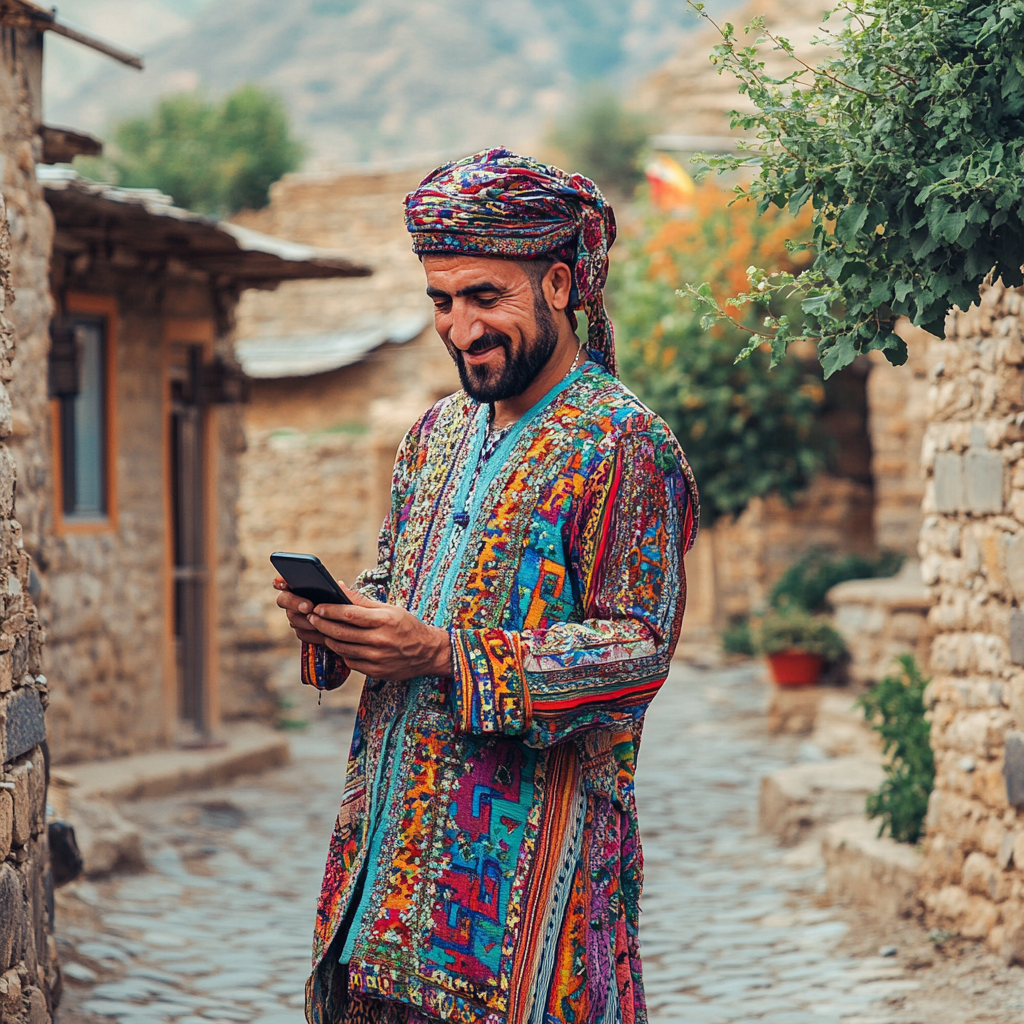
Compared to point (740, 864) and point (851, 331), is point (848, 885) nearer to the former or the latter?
point (740, 864)

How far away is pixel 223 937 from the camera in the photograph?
16.5ft

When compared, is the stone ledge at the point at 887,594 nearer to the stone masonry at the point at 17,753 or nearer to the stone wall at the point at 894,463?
the stone wall at the point at 894,463

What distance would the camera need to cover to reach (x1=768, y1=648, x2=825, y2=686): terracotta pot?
9.46 meters

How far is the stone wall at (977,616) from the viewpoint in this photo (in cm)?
416

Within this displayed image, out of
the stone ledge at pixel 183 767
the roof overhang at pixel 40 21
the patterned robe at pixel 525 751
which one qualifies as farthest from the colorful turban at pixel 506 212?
the stone ledge at pixel 183 767

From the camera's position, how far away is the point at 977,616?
4.46 meters

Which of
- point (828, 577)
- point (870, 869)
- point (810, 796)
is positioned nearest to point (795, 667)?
point (828, 577)

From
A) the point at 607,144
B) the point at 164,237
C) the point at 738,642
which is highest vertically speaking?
the point at 607,144

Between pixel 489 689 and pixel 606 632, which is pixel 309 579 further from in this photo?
pixel 606 632

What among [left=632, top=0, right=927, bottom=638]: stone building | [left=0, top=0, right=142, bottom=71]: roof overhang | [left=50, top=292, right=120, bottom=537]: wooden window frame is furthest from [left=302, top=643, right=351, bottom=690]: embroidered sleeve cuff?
[left=632, top=0, right=927, bottom=638]: stone building

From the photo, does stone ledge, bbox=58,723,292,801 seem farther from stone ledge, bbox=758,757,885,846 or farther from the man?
the man

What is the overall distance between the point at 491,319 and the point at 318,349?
19.1m

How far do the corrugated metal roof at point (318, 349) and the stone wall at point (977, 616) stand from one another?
15.7m

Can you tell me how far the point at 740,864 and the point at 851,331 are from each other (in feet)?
13.4
